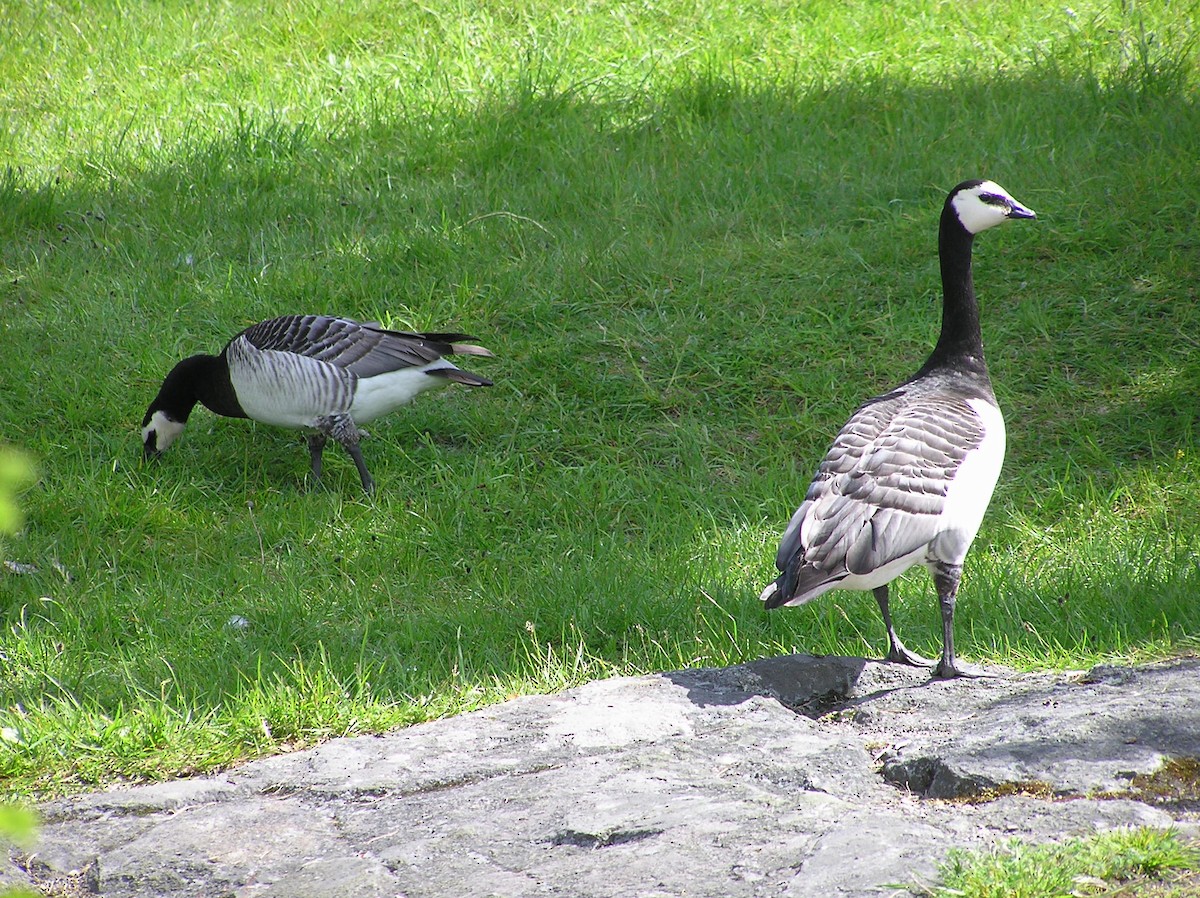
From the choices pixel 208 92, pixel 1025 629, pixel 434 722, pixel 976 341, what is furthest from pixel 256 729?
pixel 208 92

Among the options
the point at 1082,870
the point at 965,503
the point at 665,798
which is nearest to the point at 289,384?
the point at 965,503

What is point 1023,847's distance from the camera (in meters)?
2.64

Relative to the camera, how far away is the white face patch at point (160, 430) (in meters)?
6.66

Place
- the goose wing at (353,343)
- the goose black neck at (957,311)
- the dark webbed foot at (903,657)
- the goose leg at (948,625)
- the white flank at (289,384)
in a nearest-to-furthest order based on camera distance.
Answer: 1. the goose leg at (948,625)
2. the dark webbed foot at (903,657)
3. the goose black neck at (957,311)
4. the white flank at (289,384)
5. the goose wing at (353,343)

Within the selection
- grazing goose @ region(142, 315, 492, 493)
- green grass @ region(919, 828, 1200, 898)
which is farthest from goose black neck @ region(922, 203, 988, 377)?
green grass @ region(919, 828, 1200, 898)

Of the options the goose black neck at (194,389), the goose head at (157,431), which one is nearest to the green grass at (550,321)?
the goose head at (157,431)

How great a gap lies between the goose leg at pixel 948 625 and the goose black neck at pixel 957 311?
1119 millimetres

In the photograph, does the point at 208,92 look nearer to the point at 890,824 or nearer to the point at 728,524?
the point at 728,524

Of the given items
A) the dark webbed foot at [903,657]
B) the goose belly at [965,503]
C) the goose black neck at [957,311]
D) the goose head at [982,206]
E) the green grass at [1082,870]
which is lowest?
the dark webbed foot at [903,657]

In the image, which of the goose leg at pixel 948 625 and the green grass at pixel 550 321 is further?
the green grass at pixel 550 321

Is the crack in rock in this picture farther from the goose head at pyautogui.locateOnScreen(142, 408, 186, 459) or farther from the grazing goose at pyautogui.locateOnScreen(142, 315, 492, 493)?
the goose head at pyautogui.locateOnScreen(142, 408, 186, 459)

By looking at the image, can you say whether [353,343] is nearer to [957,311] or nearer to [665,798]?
[957,311]

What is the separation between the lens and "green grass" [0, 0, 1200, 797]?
4.86 metres

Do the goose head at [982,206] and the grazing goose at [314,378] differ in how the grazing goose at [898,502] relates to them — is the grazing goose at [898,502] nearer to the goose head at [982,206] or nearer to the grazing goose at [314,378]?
the goose head at [982,206]
